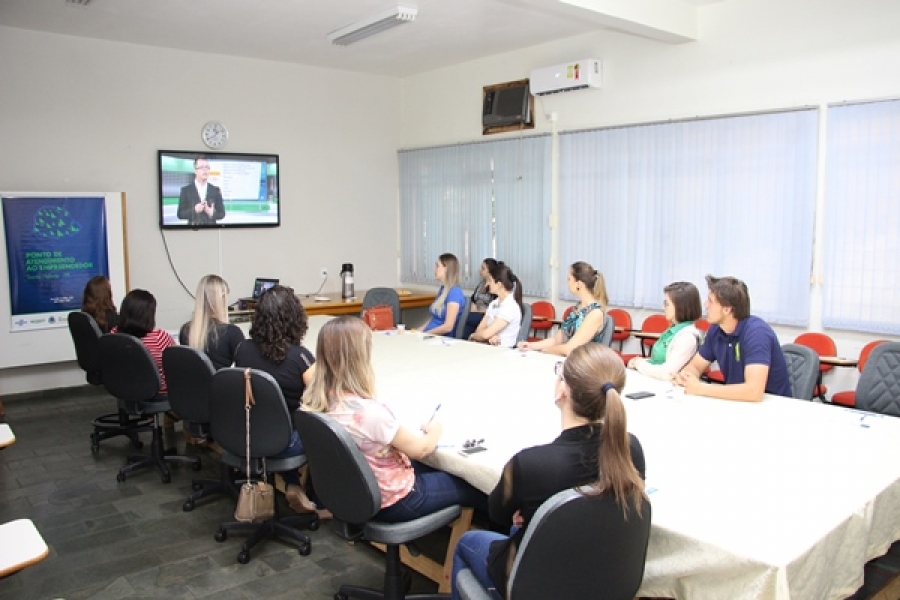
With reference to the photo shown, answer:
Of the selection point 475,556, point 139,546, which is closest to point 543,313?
point 139,546

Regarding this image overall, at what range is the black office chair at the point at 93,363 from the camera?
15.1 feet

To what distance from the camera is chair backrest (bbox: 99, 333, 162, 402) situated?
155 inches

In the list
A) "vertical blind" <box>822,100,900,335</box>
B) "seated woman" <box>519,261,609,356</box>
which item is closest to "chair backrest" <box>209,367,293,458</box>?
"seated woman" <box>519,261,609,356</box>

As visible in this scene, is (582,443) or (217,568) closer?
(582,443)

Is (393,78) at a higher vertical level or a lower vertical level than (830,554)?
higher

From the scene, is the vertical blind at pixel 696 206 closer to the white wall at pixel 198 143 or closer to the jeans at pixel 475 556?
the white wall at pixel 198 143

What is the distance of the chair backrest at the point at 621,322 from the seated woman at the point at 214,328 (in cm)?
302

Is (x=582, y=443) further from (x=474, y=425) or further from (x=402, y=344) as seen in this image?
(x=402, y=344)

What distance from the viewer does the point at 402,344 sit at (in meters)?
4.78

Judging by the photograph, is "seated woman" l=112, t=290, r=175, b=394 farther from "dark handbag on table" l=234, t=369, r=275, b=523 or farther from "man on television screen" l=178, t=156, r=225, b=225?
"man on television screen" l=178, t=156, r=225, b=225

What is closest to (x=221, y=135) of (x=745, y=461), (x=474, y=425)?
(x=474, y=425)

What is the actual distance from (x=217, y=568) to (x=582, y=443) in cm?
206

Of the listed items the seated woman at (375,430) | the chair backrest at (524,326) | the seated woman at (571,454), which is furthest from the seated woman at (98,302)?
the seated woman at (571,454)

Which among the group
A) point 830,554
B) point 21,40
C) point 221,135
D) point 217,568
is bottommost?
point 217,568
